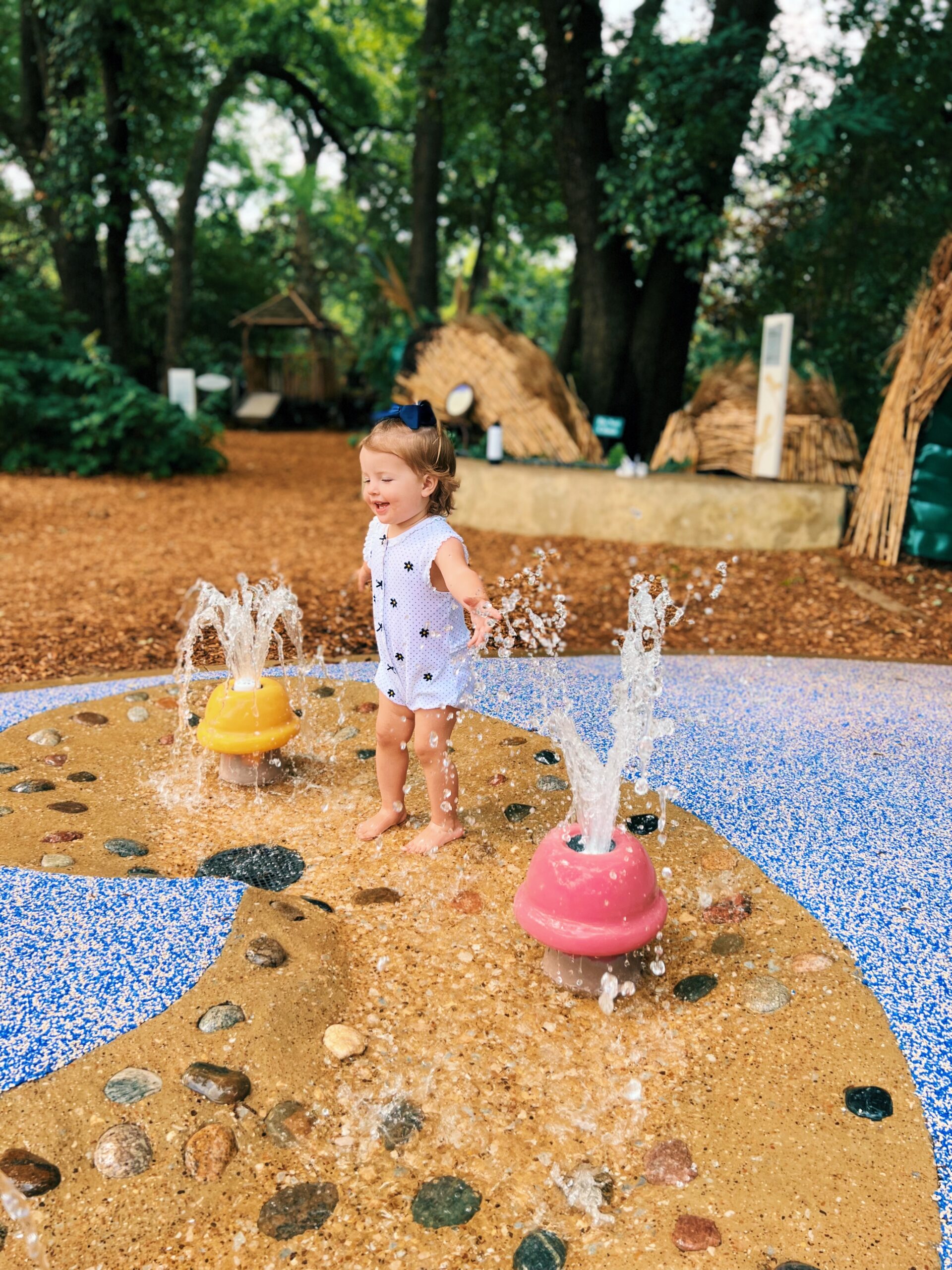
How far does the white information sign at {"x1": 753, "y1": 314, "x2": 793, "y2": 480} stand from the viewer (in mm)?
6656

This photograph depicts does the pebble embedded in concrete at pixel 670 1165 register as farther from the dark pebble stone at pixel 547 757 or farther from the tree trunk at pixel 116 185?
the tree trunk at pixel 116 185

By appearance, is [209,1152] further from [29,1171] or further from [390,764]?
[390,764]

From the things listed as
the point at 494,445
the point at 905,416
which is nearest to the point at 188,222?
the point at 494,445

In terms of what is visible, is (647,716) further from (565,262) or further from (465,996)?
(565,262)

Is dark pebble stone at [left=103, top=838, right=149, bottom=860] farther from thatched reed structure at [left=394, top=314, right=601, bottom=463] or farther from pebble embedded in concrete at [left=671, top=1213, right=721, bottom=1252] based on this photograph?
thatched reed structure at [left=394, top=314, right=601, bottom=463]

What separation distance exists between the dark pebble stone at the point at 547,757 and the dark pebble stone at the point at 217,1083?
1.67m

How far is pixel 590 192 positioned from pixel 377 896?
7.25 metres

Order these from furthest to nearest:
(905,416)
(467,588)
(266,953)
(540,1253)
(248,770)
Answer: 1. (905,416)
2. (248,770)
3. (467,588)
4. (266,953)
5. (540,1253)

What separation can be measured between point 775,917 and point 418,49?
534 inches

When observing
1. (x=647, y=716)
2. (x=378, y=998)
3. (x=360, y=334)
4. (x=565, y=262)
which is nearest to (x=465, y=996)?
(x=378, y=998)

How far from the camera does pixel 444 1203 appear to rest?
5.47 ft

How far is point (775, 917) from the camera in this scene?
2490 mm

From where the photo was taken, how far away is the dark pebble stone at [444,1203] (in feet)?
5.37

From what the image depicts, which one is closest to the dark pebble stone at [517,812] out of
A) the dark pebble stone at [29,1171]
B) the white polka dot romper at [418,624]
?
the white polka dot romper at [418,624]
